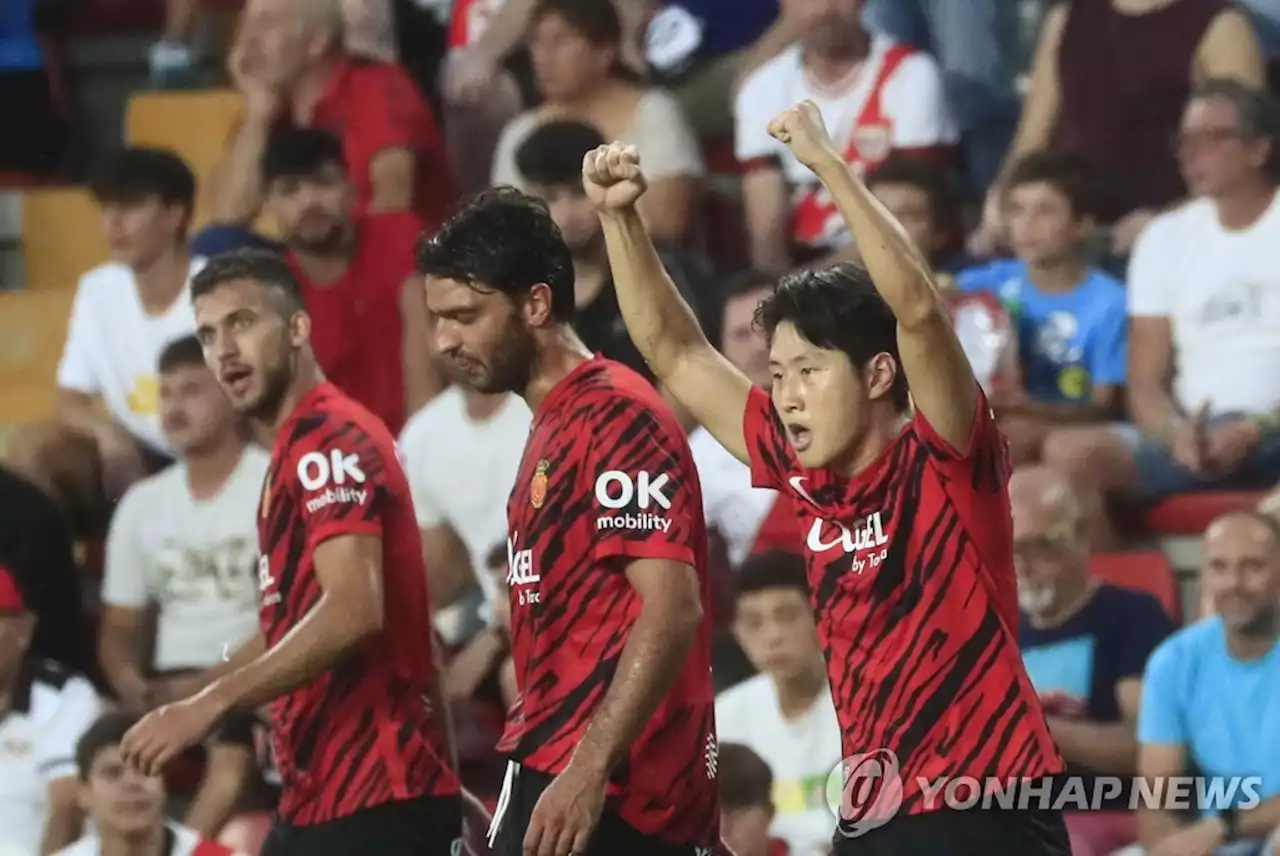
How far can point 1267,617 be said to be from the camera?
6207mm

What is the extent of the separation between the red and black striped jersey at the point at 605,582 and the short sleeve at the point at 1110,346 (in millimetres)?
3302

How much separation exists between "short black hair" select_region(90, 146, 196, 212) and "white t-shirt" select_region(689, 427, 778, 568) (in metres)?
2.12

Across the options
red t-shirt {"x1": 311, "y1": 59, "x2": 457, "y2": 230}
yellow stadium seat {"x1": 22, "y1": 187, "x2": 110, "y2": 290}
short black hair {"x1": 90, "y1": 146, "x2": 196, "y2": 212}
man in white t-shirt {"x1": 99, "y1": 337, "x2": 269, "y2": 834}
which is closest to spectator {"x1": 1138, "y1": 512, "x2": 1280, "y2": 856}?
man in white t-shirt {"x1": 99, "y1": 337, "x2": 269, "y2": 834}

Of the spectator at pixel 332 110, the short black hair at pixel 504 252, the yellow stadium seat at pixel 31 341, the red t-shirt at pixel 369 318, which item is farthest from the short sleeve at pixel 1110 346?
the yellow stadium seat at pixel 31 341

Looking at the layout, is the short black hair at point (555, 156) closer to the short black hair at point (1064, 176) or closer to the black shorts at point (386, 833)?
the short black hair at point (1064, 176)

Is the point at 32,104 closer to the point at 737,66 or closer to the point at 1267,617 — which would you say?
the point at 737,66

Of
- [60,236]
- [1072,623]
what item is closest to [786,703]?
[1072,623]

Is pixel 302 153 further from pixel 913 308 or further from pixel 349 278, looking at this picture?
pixel 913 308

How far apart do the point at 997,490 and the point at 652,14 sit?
5.14 metres

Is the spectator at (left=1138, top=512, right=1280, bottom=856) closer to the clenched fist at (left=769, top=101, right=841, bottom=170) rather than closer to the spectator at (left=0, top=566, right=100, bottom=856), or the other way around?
the clenched fist at (left=769, top=101, right=841, bottom=170)

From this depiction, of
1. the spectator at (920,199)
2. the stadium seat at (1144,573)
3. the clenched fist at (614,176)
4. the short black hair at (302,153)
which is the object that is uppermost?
the short black hair at (302,153)

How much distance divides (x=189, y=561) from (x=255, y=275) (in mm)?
2490

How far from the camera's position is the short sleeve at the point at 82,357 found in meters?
8.31

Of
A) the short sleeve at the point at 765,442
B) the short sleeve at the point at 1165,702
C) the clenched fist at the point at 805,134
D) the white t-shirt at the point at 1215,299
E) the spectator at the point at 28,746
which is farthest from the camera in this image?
the white t-shirt at the point at 1215,299
